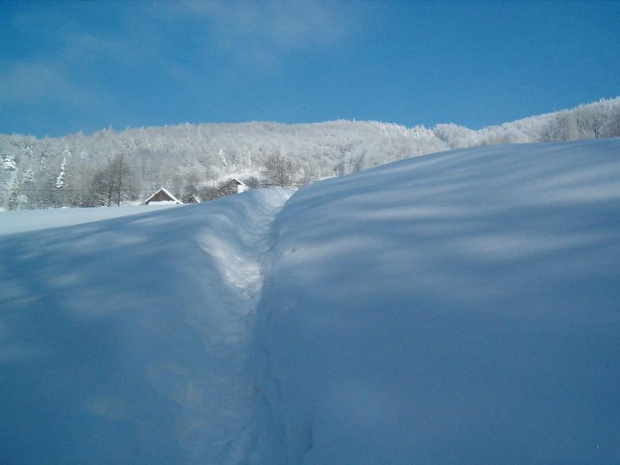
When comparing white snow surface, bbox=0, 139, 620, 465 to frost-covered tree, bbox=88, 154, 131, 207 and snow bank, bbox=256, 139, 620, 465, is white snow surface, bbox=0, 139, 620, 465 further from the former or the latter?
frost-covered tree, bbox=88, 154, 131, 207

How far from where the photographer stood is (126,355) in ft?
6.18

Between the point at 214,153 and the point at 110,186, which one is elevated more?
the point at 214,153

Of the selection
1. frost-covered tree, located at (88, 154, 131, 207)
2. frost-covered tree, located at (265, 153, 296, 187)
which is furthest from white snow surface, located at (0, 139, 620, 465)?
frost-covered tree, located at (88, 154, 131, 207)

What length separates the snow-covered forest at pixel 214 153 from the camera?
1366 inches

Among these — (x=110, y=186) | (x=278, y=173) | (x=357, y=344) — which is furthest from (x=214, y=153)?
(x=357, y=344)

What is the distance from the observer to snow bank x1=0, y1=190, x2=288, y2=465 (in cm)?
147

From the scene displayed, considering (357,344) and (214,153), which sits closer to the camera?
(357,344)

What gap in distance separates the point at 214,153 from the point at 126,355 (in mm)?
82564

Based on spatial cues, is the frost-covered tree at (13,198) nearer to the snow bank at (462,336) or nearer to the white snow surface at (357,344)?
the white snow surface at (357,344)

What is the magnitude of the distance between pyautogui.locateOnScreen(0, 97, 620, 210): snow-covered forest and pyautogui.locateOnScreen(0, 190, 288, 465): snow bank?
31435 millimetres

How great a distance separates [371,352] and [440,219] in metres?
1.59

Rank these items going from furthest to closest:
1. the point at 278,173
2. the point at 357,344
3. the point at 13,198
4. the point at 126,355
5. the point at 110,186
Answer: the point at 278,173, the point at 110,186, the point at 13,198, the point at 126,355, the point at 357,344

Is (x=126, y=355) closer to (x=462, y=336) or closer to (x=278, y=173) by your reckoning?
(x=462, y=336)

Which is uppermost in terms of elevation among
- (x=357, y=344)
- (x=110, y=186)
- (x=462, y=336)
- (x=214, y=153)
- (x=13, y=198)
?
(x=214, y=153)
